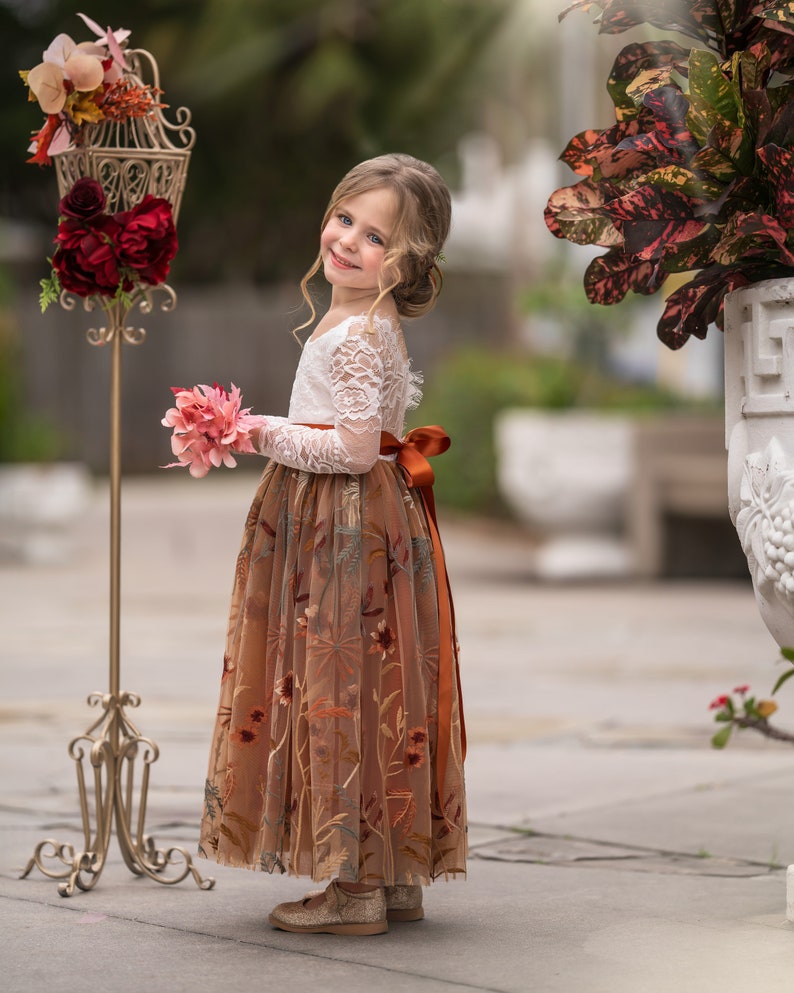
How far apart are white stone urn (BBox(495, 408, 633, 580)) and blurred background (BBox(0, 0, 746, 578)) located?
5.76 feet

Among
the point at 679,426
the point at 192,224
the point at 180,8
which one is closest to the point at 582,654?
the point at 679,426

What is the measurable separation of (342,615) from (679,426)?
7.12m

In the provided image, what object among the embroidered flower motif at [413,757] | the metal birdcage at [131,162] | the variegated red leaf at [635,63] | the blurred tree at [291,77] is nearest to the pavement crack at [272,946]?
the embroidered flower motif at [413,757]

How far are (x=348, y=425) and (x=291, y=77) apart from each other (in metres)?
16.5

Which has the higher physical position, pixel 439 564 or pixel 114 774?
pixel 439 564

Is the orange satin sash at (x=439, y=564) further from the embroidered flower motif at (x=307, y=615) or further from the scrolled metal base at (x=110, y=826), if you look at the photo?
the scrolled metal base at (x=110, y=826)

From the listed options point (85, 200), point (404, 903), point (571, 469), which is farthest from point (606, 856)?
point (571, 469)

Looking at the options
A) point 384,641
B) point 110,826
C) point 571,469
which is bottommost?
point 110,826

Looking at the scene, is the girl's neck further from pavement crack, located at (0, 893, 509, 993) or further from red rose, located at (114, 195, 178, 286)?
pavement crack, located at (0, 893, 509, 993)

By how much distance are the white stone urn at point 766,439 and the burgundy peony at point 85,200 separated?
1368mm

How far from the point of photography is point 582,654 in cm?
737

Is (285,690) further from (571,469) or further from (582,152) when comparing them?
(571,469)

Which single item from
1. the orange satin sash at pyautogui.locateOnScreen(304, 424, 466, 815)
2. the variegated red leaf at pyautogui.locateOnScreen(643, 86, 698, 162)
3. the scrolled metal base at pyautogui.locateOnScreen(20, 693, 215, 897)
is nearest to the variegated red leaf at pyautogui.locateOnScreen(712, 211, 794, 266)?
the variegated red leaf at pyautogui.locateOnScreen(643, 86, 698, 162)

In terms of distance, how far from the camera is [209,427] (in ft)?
10.4
